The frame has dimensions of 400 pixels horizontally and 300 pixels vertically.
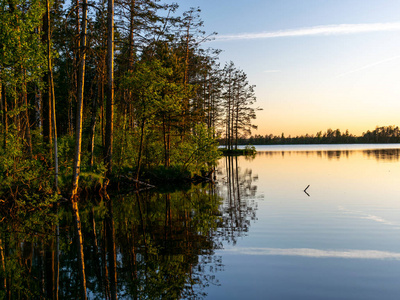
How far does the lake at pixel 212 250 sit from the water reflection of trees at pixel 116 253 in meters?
0.03

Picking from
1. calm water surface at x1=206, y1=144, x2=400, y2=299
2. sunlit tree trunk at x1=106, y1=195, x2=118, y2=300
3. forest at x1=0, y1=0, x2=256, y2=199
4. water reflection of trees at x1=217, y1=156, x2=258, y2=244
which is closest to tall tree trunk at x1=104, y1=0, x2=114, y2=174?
forest at x1=0, y1=0, x2=256, y2=199

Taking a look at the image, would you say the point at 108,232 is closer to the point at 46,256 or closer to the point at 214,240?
the point at 46,256

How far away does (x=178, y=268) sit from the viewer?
25.9ft

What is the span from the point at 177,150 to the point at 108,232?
1720 cm

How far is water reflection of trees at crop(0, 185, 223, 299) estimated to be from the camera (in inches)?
269

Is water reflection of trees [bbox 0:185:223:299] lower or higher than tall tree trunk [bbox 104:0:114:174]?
lower

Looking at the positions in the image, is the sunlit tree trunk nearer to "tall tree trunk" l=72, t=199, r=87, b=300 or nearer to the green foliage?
"tall tree trunk" l=72, t=199, r=87, b=300

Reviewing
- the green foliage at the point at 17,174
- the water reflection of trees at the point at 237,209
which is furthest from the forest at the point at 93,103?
the water reflection of trees at the point at 237,209

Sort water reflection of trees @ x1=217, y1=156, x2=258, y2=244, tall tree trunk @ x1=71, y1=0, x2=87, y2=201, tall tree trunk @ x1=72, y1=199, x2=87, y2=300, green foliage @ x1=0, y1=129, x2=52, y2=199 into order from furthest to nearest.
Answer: tall tree trunk @ x1=71, y1=0, x2=87, y2=201, green foliage @ x1=0, y1=129, x2=52, y2=199, water reflection of trees @ x1=217, y1=156, x2=258, y2=244, tall tree trunk @ x1=72, y1=199, x2=87, y2=300

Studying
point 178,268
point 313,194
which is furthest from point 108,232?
point 313,194

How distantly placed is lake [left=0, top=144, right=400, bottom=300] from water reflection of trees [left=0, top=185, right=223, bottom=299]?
26 millimetres

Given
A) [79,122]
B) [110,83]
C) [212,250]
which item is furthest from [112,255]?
[110,83]

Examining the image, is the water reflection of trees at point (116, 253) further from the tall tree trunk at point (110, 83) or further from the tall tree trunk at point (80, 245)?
the tall tree trunk at point (110, 83)

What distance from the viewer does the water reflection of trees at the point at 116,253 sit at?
6836mm
